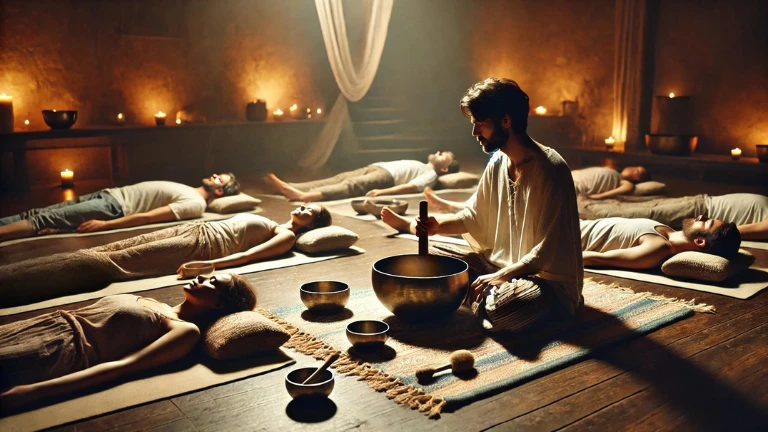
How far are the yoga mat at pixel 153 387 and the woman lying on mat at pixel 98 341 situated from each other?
0.05 metres

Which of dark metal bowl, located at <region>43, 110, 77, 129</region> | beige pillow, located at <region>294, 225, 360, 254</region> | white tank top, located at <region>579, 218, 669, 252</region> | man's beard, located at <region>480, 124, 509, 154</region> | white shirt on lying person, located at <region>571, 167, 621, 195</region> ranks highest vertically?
dark metal bowl, located at <region>43, 110, 77, 129</region>

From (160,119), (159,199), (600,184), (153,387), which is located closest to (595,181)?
(600,184)

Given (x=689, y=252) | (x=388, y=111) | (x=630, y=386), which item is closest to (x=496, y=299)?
(x=630, y=386)

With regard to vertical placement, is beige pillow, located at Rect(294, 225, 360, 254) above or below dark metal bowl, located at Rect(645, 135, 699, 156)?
below

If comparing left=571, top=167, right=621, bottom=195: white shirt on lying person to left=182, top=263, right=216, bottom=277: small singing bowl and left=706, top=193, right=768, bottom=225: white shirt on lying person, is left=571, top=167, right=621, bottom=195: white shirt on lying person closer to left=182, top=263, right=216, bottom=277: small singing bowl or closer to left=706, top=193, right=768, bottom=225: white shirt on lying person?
left=706, top=193, right=768, bottom=225: white shirt on lying person

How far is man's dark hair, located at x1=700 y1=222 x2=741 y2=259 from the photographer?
3.61 m

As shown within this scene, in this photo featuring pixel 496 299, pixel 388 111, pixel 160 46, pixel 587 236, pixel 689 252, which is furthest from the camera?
pixel 388 111

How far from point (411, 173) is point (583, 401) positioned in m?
4.63

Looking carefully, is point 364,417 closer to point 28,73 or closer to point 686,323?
point 686,323

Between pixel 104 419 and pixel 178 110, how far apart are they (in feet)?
22.6

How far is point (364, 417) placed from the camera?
2109mm

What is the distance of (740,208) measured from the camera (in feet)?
14.9

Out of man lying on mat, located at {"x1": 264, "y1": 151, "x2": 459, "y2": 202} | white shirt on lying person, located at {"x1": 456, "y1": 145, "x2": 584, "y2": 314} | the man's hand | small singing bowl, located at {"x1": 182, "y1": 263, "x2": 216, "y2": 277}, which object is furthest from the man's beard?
man lying on mat, located at {"x1": 264, "y1": 151, "x2": 459, "y2": 202}

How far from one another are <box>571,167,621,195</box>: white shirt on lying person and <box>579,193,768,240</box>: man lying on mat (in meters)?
0.75
